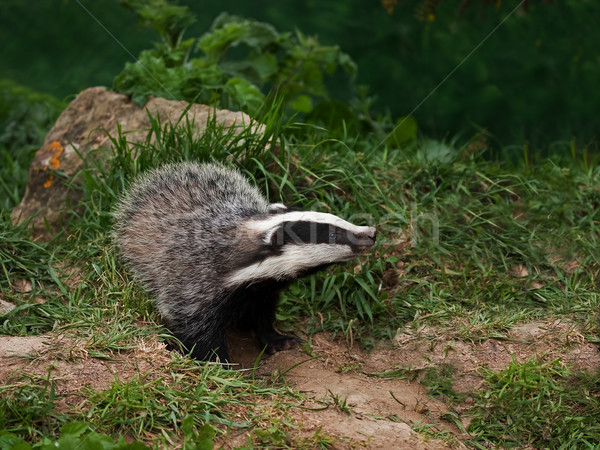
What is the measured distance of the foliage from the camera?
738 centimetres

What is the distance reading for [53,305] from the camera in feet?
16.5

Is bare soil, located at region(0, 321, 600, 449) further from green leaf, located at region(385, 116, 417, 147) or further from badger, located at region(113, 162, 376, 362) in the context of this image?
green leaf, located at region(385, 116, 417, 147)

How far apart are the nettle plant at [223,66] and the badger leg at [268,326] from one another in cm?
180

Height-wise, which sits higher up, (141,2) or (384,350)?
(141,2)

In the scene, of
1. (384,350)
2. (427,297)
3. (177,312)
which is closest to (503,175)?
(427,297)

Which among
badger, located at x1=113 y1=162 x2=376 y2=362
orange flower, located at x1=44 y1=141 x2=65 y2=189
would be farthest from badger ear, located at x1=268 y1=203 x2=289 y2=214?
orange flower, located at x1=44 y1=141 x2=65 y2=189

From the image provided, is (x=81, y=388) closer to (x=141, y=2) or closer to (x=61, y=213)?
(x=61, y=213)

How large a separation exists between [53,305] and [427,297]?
281cm

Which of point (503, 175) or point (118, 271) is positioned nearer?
point (118, 271)

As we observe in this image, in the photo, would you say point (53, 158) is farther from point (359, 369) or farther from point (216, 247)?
point (359, 369)

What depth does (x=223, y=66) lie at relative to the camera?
7.23m

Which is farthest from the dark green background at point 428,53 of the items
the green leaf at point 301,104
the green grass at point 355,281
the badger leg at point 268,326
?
the badger leg at point 268,326

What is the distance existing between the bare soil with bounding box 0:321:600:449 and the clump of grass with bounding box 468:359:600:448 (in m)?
0.12

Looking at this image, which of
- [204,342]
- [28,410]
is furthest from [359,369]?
[28,410]
